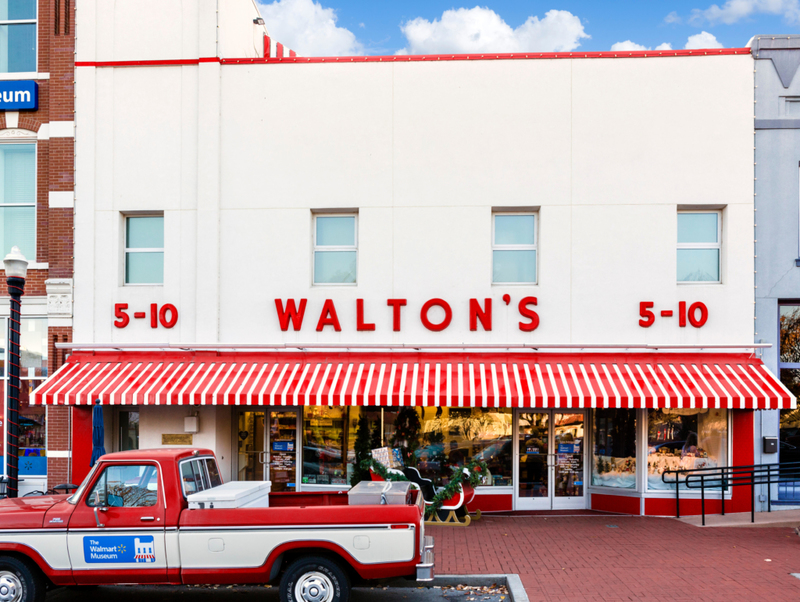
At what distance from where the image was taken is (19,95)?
43.1 feet

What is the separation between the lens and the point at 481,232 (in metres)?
12.1

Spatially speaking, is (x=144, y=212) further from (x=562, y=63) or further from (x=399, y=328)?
(x=562, y=63)

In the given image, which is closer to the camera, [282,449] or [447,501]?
[447,501]

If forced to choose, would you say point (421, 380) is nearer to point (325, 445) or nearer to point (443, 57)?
point (325, 445)

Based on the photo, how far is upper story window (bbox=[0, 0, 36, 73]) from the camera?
44.0 feet

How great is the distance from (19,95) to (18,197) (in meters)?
2.09

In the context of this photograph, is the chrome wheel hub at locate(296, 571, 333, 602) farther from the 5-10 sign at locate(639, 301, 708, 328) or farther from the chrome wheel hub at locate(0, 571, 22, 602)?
the 5-10 sign at locate(639, 301, 708, 328)

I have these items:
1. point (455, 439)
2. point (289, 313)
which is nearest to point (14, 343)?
point (289, 313)

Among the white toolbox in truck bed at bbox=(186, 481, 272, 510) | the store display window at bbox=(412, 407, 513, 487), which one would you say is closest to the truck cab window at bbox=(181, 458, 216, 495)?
the white toolbox in truck bed at bbox=(186, 481, 272, 510)

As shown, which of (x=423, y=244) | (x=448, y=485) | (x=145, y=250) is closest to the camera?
(x=448, y=485)

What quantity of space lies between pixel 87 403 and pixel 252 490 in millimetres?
5255

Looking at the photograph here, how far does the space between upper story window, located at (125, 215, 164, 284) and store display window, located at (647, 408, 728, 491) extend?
1014 centimetres

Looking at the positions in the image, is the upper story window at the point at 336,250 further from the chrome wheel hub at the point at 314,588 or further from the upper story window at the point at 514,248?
the chrome wheel hub at the point at 314,588

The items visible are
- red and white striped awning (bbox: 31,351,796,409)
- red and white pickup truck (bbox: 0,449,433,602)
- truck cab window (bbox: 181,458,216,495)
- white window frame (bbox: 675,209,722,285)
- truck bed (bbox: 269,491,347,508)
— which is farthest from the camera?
white window frame (bbox: 675,209,722,285)
